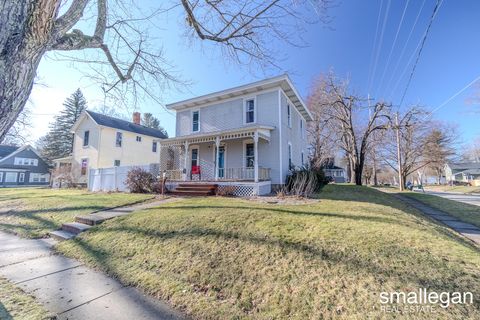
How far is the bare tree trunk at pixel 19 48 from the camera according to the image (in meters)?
1.97

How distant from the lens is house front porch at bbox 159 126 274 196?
11.3 meters

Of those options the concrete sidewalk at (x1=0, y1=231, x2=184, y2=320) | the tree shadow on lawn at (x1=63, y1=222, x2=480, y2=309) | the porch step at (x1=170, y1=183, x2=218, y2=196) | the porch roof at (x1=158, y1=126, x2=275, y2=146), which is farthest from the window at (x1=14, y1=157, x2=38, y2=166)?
the tree shadow on lawn at (x1=63, y1=222, x2=480, y2=309)

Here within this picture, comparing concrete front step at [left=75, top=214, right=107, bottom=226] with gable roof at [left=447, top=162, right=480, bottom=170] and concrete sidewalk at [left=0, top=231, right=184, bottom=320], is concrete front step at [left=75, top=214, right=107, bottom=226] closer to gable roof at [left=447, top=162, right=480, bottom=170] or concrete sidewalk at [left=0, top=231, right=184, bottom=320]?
concrete sidewalk at [left=0, top=231, right=184, bottom=320]

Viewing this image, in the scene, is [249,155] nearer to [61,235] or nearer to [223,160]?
[223,160]

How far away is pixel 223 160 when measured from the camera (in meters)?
14.2

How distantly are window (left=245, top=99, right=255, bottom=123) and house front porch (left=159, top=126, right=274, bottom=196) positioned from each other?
1.22 m

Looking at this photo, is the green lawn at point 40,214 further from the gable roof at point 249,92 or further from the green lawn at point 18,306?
the gable roof at point 249,92

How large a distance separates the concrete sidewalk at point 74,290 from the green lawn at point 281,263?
0.19 meters

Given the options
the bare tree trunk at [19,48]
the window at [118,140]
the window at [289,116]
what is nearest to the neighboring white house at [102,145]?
the window at [118,140]

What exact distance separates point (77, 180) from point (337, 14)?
25.4 metres

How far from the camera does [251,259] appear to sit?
12.1 feet

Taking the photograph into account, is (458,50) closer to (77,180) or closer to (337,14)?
(337,14)

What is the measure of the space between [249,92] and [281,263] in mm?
11528

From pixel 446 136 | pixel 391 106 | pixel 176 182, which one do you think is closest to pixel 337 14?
pixel 176 182
